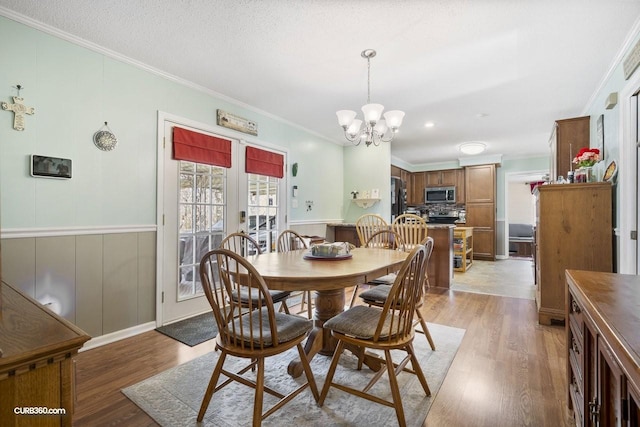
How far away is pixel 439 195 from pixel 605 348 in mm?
6861

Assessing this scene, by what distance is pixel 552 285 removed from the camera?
9.32ft

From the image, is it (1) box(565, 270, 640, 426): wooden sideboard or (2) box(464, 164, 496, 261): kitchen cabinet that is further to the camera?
(2) box(464, 164, 496, 261): kitchen cabinet

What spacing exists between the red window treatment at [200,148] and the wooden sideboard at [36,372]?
2.41 m

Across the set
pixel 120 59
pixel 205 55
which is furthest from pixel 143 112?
pixel 205 55

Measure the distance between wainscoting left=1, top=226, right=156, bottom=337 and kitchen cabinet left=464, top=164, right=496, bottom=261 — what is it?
6.48m

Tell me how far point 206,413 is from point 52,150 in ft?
6.88

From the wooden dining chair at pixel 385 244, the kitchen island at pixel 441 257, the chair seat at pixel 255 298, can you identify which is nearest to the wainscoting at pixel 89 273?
the chair seat at pixel 255 298

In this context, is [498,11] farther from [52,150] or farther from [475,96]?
[52,150]

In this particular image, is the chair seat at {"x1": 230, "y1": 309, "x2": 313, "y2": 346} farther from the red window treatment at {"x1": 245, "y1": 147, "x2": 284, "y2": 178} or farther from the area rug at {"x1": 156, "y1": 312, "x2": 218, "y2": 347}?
the red window treatment at {"x1": 245, "y1": 147, "x2": 284, "y2": 178}

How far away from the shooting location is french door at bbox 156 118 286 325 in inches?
114

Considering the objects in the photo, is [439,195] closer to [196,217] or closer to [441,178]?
[441,178]

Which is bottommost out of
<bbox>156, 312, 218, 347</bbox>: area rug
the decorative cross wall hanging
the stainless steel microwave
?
<bbox>156, 312, 218, 347</bbox>: area rug

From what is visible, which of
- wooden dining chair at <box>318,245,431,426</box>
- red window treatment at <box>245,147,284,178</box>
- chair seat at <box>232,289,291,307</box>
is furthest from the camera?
red window treatment at <box>245,147,284,178</box>

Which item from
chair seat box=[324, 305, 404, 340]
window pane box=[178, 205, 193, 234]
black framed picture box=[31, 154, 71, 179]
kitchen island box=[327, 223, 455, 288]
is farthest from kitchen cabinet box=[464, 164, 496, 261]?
black framed picture box=[31, 154, 71, 179]
